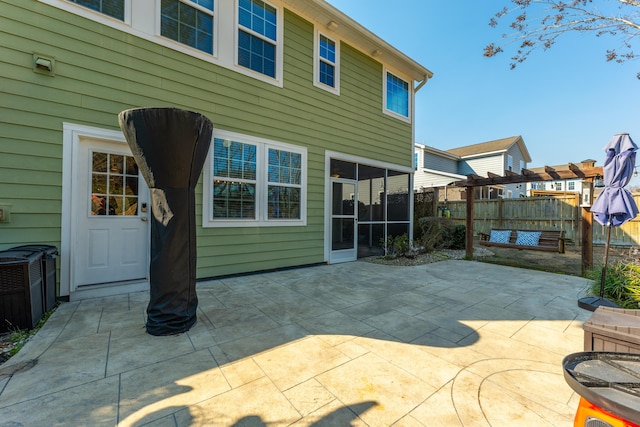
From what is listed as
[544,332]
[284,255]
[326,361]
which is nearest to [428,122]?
[284,255]

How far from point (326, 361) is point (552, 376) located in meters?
1.64

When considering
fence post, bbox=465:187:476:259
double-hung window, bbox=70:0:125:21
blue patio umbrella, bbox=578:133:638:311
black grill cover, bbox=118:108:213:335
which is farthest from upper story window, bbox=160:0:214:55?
fence post, bbox=465:187:476:259

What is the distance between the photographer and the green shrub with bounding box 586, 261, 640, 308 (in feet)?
11.3

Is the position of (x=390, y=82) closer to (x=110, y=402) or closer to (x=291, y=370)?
(x=291, y=370)

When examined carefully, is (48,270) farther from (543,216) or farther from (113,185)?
(543,216)

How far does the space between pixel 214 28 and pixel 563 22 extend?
6.34 meters

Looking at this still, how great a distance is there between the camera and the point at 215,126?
4402mm

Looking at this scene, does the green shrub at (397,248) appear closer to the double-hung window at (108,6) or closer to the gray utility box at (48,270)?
the gray utility box at (48,270)

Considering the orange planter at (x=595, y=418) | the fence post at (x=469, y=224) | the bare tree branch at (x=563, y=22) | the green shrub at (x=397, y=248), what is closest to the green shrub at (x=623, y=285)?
the fence post at (x=469, y=224)

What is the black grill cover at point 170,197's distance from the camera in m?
2.40

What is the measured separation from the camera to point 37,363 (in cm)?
200

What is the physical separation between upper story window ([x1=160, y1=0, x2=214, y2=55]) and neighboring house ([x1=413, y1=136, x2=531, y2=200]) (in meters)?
13.7

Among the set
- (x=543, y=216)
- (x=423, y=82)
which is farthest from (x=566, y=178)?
(x=543, y=216)

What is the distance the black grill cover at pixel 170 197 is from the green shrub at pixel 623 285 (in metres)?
5.28
